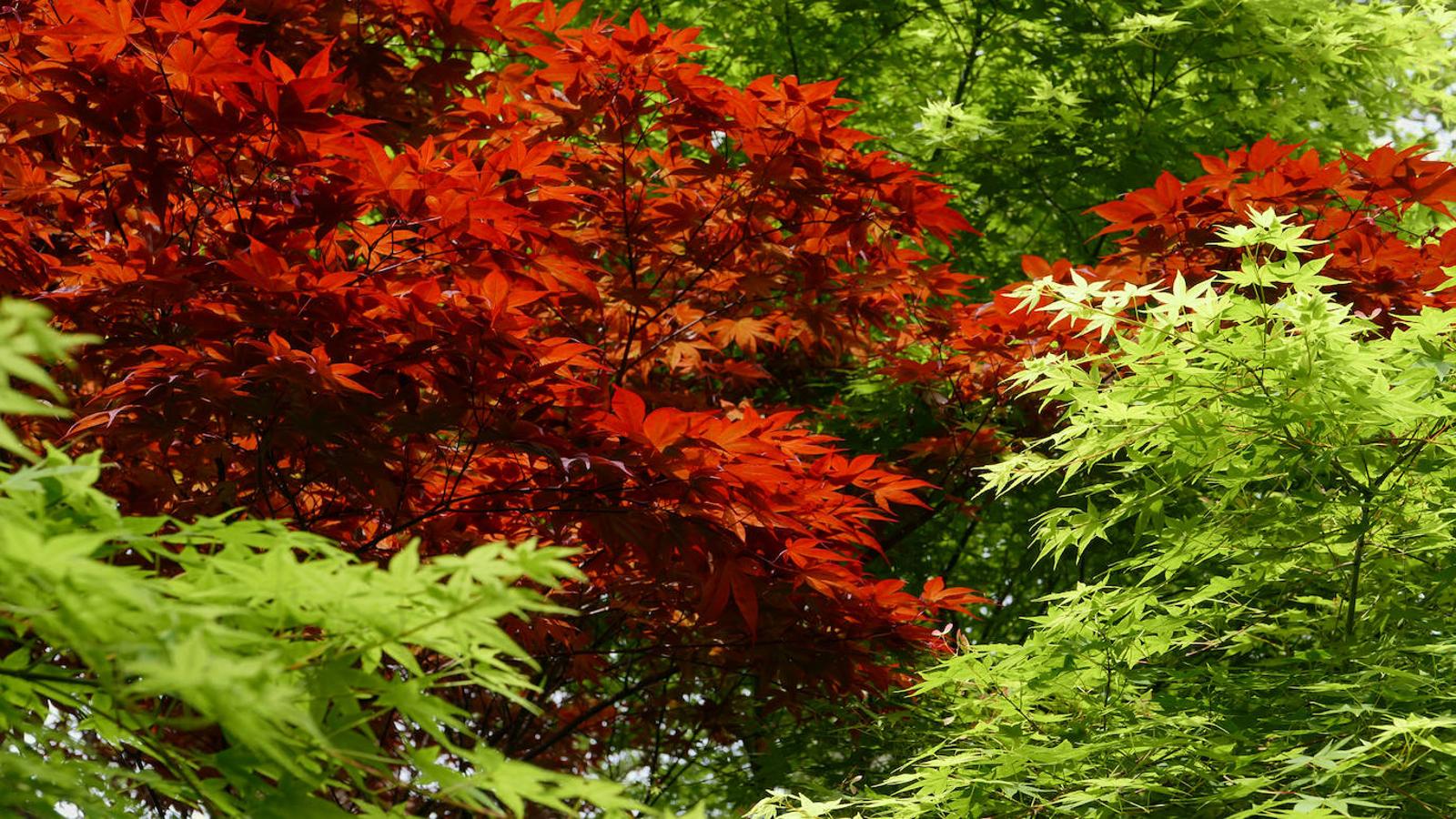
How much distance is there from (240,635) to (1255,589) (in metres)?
2.11

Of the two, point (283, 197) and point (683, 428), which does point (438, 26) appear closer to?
point (283, 197)

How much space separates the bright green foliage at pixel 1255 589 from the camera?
212cm

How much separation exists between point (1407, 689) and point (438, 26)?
2879 millimetres

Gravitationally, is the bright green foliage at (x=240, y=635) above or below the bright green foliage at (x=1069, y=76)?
below

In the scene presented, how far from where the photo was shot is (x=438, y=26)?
3475 mm

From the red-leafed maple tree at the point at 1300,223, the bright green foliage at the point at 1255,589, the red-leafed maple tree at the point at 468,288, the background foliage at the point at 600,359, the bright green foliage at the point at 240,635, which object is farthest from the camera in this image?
the red-leafed maple tree at the point at 1300,223

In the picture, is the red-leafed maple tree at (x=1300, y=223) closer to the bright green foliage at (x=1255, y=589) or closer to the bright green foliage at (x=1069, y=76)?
the bright green foliage at (x=1255, y=589)

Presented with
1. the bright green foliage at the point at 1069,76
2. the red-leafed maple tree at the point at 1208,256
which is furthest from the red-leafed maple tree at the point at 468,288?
the bright green foliage at the point at 1069,76

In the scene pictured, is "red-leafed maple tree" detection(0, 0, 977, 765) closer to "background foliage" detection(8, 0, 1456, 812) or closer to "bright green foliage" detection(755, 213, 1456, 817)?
"background foliage" detection(8, 0, 1456, 812)

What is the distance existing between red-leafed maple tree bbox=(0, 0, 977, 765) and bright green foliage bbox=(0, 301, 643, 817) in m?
0.87

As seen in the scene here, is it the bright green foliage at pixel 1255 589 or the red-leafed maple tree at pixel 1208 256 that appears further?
the red-leafed maple tree at pixel 1208 256

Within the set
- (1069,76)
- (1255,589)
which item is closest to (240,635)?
(1255,589)

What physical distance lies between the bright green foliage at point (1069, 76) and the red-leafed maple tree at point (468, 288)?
163 cm

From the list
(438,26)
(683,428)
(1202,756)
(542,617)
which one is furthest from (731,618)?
(438,26)
